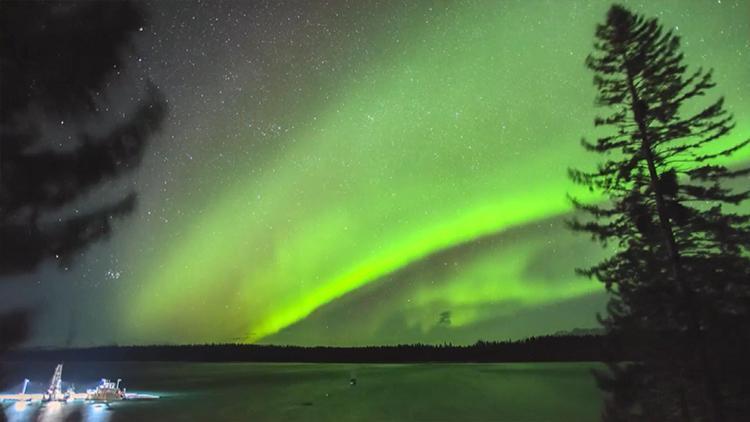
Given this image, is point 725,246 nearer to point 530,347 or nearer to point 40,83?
point 40,83

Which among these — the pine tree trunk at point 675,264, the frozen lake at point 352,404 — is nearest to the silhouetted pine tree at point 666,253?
the pine tree trunk at point 675,264

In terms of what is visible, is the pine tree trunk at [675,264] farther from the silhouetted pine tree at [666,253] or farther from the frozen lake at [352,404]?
the frozen lake at [352,404]

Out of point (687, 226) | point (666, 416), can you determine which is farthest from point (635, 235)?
point (666, 416)

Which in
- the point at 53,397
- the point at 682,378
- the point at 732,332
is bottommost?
the point at 53,397

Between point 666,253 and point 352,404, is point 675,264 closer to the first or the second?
point 666,253

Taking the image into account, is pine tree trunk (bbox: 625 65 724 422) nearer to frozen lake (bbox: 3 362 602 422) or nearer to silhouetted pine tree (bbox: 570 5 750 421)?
silhouetted pine tree (bbox: 570 5 750 421)

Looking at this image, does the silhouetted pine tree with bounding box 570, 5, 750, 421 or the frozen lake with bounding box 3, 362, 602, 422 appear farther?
the frozen lake with bounding box 3, 362, 602, 422

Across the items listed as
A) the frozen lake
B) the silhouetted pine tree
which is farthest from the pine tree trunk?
the frozen lake

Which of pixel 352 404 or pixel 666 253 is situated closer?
pixel 666 253

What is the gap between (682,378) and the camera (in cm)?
718

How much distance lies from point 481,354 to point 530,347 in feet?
19.2

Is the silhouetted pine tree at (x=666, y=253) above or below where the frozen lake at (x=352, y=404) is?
above

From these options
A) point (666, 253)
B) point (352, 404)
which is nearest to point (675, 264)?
point (666, 253)

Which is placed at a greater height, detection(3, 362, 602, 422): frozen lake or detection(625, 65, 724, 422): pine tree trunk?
detection(625, 65, 724, 422): pine tree trunk
